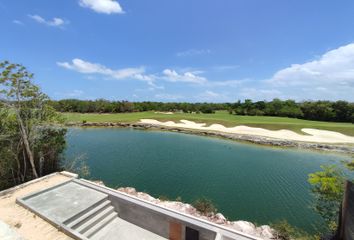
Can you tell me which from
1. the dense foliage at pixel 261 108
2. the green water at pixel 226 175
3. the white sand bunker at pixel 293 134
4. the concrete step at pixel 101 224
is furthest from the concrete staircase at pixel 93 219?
the white sand bunker at pixel 293 134

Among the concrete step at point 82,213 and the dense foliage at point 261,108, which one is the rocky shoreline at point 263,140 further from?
the dense foliage at point 261,108

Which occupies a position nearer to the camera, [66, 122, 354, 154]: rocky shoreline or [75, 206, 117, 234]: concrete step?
[75, 206, 117, 234]: concrete step

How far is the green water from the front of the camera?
769 centimetres

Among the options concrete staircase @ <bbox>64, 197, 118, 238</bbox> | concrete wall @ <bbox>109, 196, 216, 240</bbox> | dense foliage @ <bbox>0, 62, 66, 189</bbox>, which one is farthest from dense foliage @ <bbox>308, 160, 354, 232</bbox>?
dense foliage @ <bbox>0, 62, 66, 189</bbox>

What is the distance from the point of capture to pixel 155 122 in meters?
34.7

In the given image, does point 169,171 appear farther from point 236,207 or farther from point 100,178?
point 236,207

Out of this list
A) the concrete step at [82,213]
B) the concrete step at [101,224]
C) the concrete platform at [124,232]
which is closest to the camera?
the concrete step at [82,213]

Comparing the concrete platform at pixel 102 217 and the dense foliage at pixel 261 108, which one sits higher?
the dense foliage at pixel 261 108

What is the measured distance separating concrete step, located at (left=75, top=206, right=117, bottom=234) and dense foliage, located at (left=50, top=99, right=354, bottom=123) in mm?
16893

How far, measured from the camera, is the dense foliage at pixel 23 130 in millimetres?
6969

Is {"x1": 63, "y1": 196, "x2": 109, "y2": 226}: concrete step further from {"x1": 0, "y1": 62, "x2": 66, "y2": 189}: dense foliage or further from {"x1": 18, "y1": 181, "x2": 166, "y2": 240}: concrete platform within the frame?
{"x1": 0, "y1": 62, "x2": 66, "y2": 189}: dense foliage

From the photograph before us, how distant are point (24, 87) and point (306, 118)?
4271 cm

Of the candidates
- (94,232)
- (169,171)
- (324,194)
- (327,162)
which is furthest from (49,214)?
(327,162)

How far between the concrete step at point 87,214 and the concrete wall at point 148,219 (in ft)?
0.89
